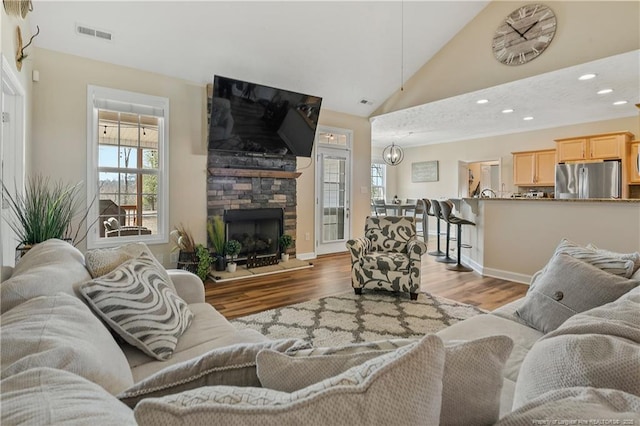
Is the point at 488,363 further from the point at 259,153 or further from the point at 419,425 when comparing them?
the point at 259,153

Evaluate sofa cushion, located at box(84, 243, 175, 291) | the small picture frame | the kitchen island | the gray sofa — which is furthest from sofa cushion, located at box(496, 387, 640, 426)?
the small picture frame

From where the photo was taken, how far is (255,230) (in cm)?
508

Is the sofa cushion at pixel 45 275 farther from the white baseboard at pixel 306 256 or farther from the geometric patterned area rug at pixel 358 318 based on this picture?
the white baseboard at pixel 306 256

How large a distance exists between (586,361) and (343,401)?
579 millimetres

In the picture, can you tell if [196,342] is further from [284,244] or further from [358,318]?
[284,244]

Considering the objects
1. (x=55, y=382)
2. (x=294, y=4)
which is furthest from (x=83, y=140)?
(x=55, y=382)

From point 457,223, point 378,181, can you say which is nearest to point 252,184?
point 457,223

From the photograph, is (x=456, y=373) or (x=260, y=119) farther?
(x=260, y=119)

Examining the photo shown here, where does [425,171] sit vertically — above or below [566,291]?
above

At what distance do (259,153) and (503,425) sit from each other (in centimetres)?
462

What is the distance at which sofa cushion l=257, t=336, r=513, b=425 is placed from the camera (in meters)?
0.56

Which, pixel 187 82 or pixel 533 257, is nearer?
pixel 533 257

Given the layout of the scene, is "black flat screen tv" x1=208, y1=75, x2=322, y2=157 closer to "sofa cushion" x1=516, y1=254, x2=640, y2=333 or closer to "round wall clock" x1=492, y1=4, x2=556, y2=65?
"round wall clock" x1=492, y1=4, x2=556, y2=65

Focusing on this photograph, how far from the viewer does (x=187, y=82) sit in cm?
434
